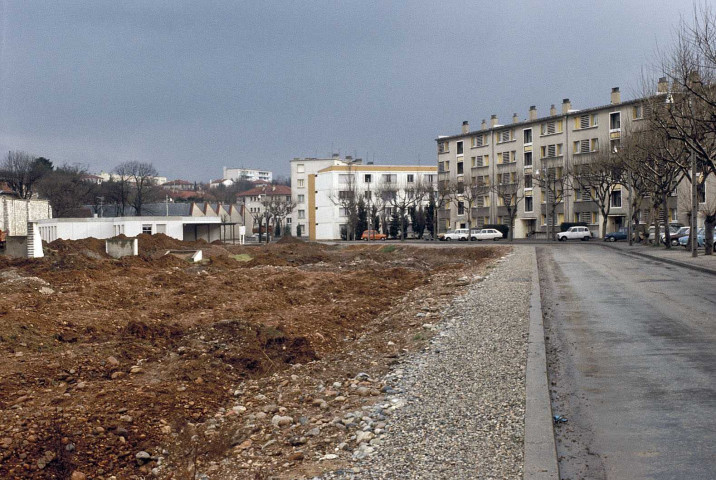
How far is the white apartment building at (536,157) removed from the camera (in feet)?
234

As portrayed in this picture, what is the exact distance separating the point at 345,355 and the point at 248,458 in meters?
4.60

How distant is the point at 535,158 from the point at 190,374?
76018 mm

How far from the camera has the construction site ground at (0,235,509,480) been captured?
5.79 m

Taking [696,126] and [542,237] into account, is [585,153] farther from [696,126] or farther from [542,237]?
[696,126]

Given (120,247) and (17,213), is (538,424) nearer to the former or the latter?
(120,247)

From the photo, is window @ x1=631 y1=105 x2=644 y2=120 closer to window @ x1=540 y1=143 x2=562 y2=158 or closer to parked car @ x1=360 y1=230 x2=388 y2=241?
window @ x1=540 y1=143 x2=562 y2=158

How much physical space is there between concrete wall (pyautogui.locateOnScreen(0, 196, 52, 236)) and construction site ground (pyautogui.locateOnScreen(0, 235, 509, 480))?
128 feet

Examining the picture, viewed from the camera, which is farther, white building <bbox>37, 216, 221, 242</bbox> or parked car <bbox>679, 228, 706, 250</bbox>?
white building <bbox>37, 216, 221, 242</bbox>

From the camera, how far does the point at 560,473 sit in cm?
512

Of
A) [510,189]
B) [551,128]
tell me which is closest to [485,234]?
[510,189]

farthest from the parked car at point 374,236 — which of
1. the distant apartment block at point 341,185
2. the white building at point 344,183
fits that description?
the white building at point 344,183

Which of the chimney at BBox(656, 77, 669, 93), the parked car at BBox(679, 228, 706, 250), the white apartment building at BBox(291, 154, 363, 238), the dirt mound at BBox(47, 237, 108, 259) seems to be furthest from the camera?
the white apartment building at BBox(291, 154, 363, 238)

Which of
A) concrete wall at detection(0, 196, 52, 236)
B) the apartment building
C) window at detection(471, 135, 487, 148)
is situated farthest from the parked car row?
concrete wall at detection(0, 196, 52, 236)

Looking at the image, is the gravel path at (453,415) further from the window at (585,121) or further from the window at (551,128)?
the window at (551,128)
